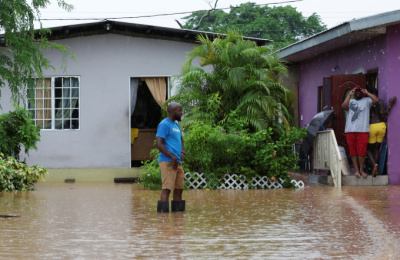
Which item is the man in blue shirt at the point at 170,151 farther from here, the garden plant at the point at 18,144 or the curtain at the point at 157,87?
the curtain at the point at 157,87

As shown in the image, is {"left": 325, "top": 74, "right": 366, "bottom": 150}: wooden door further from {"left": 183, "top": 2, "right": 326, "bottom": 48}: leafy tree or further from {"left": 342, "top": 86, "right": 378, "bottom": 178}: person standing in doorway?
{"left": 183, "top": 2, "right": 326, "bottom": 48}: leafy tree

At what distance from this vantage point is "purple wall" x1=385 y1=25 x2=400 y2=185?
1647 centimetres

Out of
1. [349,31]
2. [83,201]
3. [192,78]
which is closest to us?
[83,201]

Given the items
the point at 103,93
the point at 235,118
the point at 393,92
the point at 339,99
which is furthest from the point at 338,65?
the point at 103,93

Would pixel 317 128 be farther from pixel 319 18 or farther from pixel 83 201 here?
pixel 319 18

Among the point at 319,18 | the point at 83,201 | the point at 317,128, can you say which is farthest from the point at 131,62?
the point at 319,18

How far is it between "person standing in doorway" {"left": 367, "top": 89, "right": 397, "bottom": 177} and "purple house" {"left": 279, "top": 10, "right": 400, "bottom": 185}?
0.50ft

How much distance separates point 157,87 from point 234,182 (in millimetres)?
5066

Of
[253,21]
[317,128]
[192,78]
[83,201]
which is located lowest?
[83,201]

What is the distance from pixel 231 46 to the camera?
682 inches

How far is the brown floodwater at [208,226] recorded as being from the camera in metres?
7.19

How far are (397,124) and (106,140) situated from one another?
26.0 ft

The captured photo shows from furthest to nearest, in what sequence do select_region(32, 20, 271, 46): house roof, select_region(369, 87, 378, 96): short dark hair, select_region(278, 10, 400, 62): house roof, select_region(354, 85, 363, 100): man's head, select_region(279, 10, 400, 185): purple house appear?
select_region(32, 20, 271, 46): house roof → select_region(369, 87, 378, 96): short dark hair → select_region(354, 85, 363, 100): man's head → select_region(279, 10, 400, 185): purple house → select_region(278, 10, 400, 62): house roof

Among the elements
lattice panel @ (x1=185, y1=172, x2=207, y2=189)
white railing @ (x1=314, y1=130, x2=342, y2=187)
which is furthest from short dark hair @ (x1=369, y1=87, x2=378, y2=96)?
lattice panel @ (x1=185, y1=172, x2=207, y2=189)
